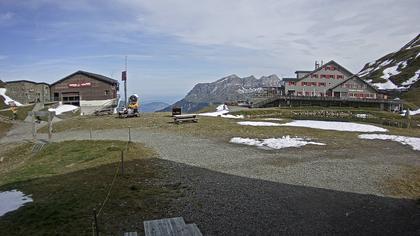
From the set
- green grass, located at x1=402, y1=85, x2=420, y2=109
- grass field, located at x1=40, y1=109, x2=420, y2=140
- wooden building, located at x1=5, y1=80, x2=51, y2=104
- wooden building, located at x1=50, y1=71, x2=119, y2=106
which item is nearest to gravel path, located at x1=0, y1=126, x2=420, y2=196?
grass field, located at x1=40, y1=109, x2=420, y2=140

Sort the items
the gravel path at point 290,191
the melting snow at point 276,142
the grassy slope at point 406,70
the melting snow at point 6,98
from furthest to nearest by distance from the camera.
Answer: the grassy slope at point 406,70 < the melting snow at point 6,98 < the melting snow at point 276,142 < the gravel path at point 290,191

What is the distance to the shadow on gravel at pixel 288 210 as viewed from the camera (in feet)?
28.5

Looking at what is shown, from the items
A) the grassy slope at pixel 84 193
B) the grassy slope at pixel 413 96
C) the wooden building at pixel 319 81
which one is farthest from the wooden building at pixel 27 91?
the grassy slope at pixel 413 96

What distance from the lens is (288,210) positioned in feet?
32.7

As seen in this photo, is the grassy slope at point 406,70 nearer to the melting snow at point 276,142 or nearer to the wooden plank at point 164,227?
the melting snow at point 276,142

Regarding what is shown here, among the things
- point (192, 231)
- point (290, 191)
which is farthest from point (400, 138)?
point (192, 231)

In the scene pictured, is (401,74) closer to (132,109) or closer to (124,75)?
(124,75)

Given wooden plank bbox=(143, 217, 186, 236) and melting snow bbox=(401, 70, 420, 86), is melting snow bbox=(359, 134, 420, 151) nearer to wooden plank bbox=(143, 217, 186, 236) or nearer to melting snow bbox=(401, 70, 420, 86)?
wooden plank bbox=(143, 217, 186, 236)

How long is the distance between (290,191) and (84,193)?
683 centimetres

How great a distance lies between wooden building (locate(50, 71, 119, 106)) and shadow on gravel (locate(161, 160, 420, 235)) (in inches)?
2287

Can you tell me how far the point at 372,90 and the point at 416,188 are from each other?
2870 inches

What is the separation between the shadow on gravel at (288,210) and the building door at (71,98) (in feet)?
197

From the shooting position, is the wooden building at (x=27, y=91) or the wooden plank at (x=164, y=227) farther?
the wooden building at (x=27, y=91)

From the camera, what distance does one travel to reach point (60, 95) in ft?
224
